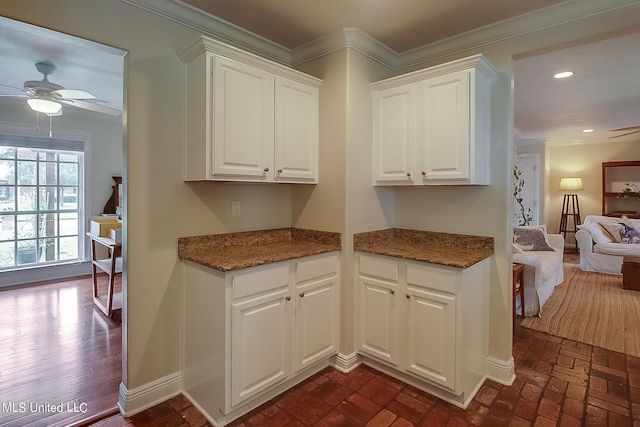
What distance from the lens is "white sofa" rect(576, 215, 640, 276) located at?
5.40 meters

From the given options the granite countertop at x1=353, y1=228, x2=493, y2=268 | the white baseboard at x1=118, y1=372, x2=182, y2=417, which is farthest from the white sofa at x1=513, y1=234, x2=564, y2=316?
the white baseboard at x1=118, y1=372, x2=182, y2=417

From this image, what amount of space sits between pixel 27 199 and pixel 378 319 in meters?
5.38

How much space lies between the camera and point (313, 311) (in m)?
2.40

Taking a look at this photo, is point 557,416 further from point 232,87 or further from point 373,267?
point 232,87

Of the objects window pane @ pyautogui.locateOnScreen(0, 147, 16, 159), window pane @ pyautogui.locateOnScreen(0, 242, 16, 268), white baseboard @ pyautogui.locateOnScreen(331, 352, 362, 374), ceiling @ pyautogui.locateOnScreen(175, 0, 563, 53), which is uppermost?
ceiling @ pyautogui.locateOnScreen(175, 0, 563, 53)

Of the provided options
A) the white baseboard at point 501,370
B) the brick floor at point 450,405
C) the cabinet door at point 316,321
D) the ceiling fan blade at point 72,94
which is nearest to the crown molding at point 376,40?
the ceiling fan blade at point 72,94

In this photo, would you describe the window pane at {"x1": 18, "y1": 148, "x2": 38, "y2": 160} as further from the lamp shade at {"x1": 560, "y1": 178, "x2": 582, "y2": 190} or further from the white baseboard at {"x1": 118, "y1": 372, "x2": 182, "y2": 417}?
the lamp shade at {"x1": 560, "y1": 178, "x2": 582, "y2": 190}

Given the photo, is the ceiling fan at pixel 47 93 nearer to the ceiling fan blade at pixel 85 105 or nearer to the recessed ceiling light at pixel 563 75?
the ceiling fan blade at pixel 85 105

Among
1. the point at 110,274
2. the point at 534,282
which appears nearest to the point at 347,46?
the point at 534,282

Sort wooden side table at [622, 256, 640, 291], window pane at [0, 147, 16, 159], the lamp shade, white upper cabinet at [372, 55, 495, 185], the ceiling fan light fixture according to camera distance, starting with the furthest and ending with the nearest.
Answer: the lamp shade < window pane at [0, 147, 16, 159] < wooden side table at [622, 256, 640, 291] < the ceiling fan light fixture < white upper cabinet at [372, 55, 495, 185]

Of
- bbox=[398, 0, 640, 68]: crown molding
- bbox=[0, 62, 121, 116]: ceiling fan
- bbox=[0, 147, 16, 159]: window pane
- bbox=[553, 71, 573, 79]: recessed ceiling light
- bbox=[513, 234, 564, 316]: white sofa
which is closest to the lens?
bbox=[398, 0, 640, 68]: crown molding

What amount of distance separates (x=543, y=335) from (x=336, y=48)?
124 inches

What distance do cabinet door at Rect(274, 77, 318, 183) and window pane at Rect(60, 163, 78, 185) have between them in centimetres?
459

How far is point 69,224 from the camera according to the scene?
5.33 meters
